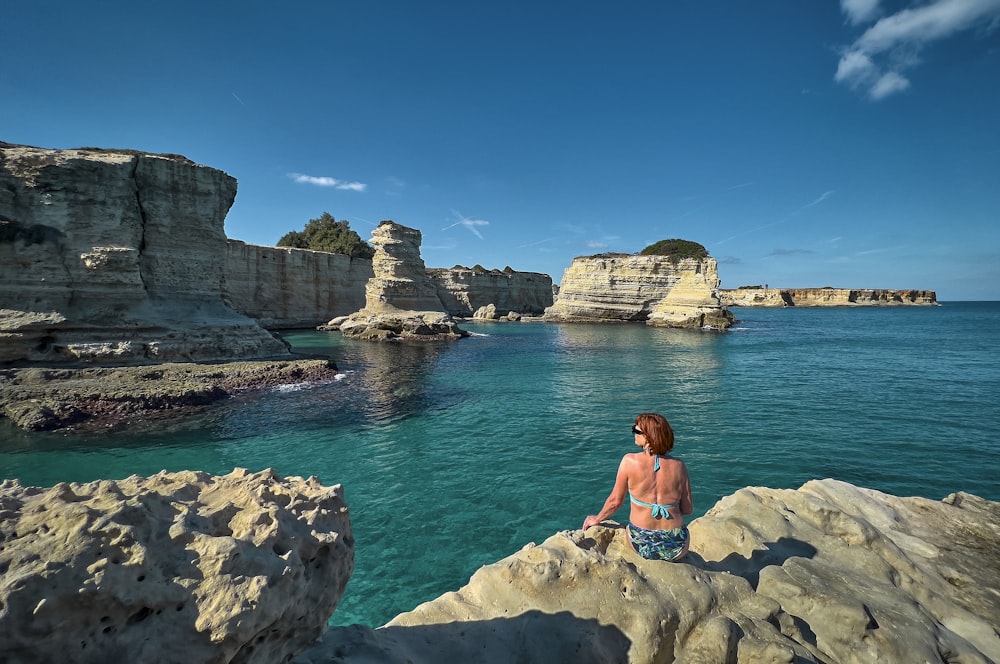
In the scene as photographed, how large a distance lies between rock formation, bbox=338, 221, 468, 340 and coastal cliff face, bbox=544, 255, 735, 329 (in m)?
24.3

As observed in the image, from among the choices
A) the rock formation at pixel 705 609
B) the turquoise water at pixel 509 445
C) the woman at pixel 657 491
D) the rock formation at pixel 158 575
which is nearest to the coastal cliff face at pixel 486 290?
the turquoise water at pixel 509 445

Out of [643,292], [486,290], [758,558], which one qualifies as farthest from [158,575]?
[486,290]

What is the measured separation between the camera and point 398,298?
41.5 m

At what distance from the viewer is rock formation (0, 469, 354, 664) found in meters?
1.90

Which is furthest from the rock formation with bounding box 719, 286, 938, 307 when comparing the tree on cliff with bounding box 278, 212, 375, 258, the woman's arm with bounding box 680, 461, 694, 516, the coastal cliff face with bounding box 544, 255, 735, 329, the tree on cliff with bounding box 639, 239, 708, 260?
→ the woman's arm with bounding box 680, 461, 694, 516

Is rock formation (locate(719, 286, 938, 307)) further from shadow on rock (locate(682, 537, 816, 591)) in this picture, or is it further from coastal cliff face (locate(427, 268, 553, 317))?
shadow on rock (locate(682, 537, 816, 591))

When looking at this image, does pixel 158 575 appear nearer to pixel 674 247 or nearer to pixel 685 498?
pixel 685 498

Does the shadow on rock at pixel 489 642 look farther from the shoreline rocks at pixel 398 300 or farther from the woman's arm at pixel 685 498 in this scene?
the shoreline rocks at pixel 398 300

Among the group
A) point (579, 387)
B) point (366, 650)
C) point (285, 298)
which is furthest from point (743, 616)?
point (285, 298)

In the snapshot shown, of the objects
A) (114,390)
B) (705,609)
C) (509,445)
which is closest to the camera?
(705,609)

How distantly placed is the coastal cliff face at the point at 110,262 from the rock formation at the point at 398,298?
56.1ft

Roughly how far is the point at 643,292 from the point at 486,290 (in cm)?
2618

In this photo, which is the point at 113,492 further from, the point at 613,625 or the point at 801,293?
the point at 801,293

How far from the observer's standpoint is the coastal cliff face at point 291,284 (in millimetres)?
40219
